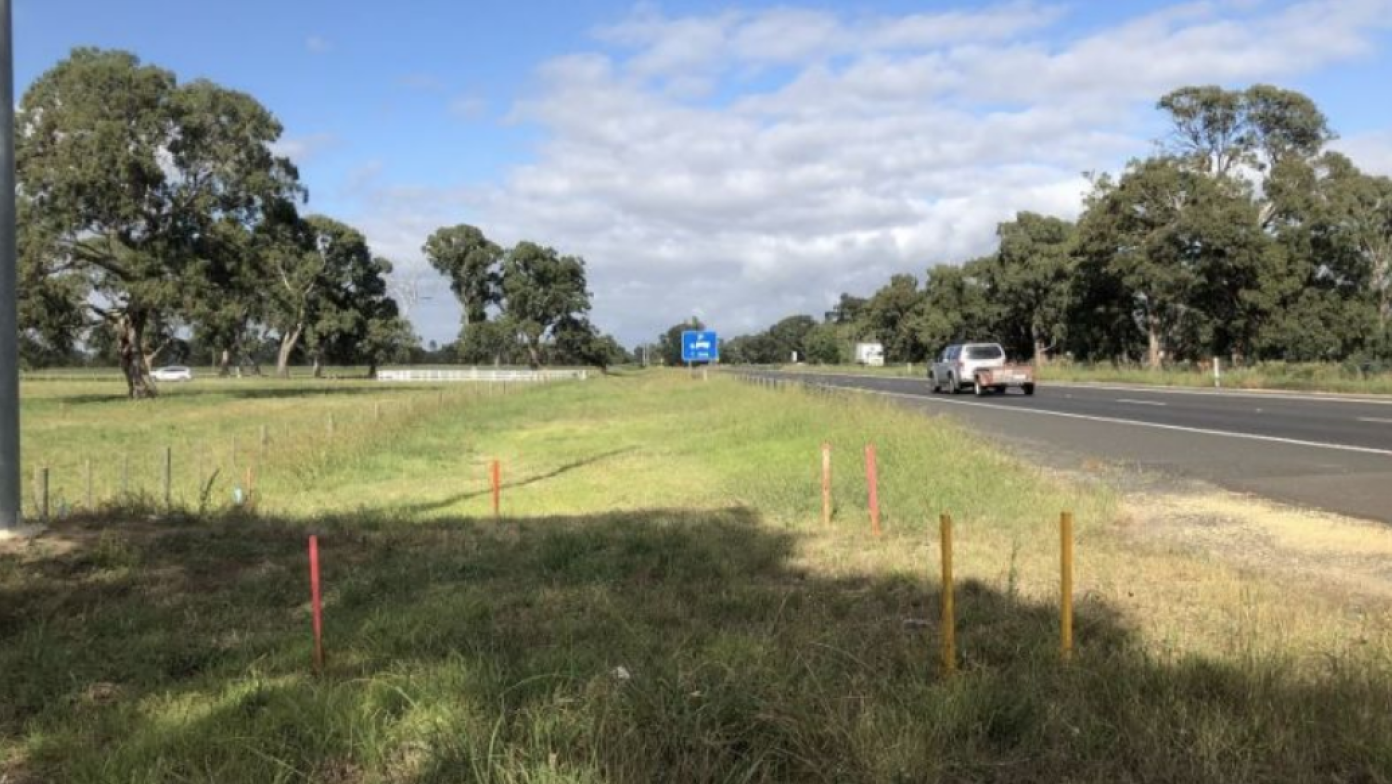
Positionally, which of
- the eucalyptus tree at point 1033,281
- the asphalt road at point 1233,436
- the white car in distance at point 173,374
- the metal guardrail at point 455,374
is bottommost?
the asphalt road at point 1233,436

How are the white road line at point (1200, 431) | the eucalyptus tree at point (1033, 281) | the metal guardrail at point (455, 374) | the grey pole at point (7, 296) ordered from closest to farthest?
the grey pole at point (7, 296), the white road line at point (1200, 431), the eucalyptus tree at point (1033, 281), the metal guardrail at point (455, 374)

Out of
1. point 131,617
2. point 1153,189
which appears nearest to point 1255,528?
point 131,617

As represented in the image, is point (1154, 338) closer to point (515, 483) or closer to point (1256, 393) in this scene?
point (1256, 393)

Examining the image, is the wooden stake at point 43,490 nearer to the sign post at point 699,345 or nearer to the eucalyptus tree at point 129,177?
the eucalyptus tree at point 129,177

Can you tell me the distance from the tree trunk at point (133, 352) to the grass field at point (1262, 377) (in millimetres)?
42379

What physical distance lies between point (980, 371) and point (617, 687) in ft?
114

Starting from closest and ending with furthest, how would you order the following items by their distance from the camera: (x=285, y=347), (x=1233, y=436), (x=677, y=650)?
(x=677, y=650) < (x=1233, y=436) < (x=285, y=347)

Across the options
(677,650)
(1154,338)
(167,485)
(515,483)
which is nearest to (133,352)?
(515,483)

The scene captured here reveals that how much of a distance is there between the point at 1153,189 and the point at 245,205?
42.1 m

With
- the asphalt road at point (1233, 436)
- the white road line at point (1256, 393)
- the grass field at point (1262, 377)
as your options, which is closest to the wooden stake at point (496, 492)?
the asphalt road at point (1233, 436)

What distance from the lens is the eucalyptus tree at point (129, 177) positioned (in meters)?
41.9

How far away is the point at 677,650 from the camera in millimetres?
5270

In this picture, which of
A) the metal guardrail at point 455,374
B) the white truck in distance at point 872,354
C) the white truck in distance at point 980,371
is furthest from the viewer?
the white truck in distance at point 872,354

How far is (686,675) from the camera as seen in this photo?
4598 millimetres
